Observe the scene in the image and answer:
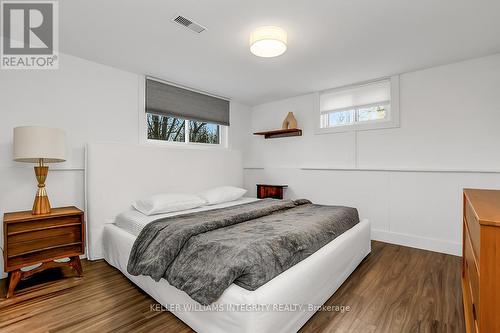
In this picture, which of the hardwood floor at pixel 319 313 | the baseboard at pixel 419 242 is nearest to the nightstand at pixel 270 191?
the baseboard at pixel 419 242

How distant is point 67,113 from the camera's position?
2.69 metres

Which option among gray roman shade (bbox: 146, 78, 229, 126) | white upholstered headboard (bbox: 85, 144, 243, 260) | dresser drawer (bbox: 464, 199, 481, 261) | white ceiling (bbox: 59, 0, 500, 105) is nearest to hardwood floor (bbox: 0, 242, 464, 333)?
white upholstered headboard (bbox: 85, 144, 243, 260)

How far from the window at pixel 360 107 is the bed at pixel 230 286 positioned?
1.55 meters

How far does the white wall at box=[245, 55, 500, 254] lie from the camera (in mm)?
2738

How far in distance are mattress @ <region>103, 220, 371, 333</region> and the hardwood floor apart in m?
0.11

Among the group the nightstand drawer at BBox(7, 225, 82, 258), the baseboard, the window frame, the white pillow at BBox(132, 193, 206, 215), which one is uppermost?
the window frame

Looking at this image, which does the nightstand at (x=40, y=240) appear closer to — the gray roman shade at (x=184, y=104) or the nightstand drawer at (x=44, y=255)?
the nightstand drawer at (x=44, y=255)

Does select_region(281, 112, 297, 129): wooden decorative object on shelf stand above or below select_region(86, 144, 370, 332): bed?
above

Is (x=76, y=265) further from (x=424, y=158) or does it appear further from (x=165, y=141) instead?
(x=424, y=158)

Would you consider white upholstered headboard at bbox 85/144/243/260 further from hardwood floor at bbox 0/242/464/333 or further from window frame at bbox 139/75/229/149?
hardwood floor at bbox 0/242/464/333

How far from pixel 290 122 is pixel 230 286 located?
329 cm

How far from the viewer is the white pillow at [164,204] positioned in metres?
2.63

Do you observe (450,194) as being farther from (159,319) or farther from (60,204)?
(60,204)

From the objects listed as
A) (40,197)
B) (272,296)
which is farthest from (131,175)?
(272,296)
